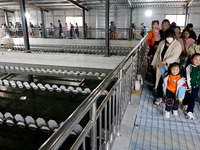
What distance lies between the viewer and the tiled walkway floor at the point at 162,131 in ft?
7.53

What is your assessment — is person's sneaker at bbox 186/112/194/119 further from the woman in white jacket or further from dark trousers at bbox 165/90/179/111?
the woman in white jacket

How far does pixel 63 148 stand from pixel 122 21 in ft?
57.0

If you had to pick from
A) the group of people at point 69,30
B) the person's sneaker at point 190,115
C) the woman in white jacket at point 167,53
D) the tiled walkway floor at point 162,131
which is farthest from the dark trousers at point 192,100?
the group of people at point 69,30

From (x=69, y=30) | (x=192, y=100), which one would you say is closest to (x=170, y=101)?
(x=192, y=100)

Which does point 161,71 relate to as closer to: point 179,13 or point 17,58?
point 17,58

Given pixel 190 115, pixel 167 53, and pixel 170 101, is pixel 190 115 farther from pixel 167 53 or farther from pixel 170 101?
pixel 167 53

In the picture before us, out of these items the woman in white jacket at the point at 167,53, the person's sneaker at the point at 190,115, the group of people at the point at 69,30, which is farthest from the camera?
the group of people at the point at 69,30

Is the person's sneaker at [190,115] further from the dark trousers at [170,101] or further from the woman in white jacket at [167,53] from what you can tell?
the woman in white jacket at [167,53]

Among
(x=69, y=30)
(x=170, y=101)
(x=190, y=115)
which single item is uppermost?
(x=69, y=30)

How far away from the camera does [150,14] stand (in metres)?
17.6

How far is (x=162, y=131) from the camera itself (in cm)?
259

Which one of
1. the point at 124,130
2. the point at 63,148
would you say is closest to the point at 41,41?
the point at 63,148

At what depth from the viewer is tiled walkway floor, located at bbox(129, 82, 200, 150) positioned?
229cm

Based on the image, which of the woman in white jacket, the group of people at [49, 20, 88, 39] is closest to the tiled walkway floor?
the woman in white jacket
